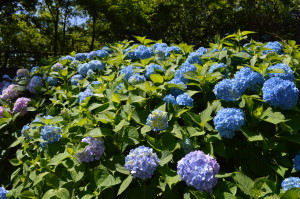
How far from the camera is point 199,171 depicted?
1.36 meters

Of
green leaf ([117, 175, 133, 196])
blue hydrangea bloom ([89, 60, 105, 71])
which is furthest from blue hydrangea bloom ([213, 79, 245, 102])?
blue hydrangea bloom ([89, 60, 105, 71])

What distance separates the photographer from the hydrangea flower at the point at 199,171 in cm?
135

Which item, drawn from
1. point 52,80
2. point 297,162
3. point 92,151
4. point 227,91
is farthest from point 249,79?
point 52,80

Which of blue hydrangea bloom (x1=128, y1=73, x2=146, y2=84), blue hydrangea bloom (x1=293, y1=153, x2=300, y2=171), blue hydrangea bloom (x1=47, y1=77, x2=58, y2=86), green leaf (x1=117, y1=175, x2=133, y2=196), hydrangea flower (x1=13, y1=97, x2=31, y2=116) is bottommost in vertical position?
hydrangea flower (x1=13, y1=97, x2=31, y2=116)

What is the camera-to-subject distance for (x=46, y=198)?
1.66m

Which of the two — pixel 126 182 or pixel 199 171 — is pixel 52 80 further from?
pixel 199 171

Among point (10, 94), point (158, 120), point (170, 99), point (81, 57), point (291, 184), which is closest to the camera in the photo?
point (291, 184)

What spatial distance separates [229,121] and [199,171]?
304 mm

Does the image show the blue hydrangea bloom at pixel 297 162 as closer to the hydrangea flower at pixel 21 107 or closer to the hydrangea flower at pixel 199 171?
the hydrangea flower at pixel 199 171

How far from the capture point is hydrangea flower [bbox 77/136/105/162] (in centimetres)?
165

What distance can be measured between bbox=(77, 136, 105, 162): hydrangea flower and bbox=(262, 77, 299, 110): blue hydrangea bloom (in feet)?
3.05

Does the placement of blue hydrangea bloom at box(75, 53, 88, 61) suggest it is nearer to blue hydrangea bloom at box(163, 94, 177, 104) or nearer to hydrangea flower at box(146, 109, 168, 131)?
blue hydrangea bloom at box(163, 94, 177, 104)

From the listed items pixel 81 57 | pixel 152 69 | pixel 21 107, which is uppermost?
pixel 152 69

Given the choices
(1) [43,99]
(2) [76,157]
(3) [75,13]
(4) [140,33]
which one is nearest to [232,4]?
(4) [140,33]
